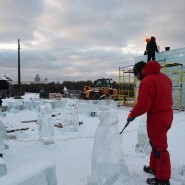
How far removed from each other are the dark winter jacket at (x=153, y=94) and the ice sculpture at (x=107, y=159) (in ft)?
1.13

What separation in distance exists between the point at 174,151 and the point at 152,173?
1221mm

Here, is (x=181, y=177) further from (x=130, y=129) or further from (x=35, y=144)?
(x=130, y=129)

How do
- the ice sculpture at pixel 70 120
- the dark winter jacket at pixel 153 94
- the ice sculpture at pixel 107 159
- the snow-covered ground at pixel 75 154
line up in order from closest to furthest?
the ice sculpture at pixel 107 159 < the dark winter jacket at pixel 153 94 < the snow-covered ground at pixel 75 154 < the ice sculpture at pixel 70 120

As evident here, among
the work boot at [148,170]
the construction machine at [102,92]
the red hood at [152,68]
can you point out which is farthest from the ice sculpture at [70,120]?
the construction machine at [102,92]

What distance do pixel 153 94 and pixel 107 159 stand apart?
86 centimetres

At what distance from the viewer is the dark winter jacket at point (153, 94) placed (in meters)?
2.79

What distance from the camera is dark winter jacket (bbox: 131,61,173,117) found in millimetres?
2793

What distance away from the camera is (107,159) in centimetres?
268

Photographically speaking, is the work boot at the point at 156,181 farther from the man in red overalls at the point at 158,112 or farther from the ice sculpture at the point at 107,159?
the ice sculpture at the point at 107,159

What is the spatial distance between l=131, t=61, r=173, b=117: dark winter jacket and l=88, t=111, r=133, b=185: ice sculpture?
344 mm

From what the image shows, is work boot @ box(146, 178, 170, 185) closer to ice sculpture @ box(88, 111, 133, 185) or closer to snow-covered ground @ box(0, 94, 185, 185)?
snow-covered ground @ box(0, 94, 185, 185)

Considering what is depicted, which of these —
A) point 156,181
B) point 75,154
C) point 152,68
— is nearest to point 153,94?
point 152,68

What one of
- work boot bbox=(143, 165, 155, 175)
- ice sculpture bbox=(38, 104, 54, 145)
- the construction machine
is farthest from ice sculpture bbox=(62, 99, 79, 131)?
the construction machine

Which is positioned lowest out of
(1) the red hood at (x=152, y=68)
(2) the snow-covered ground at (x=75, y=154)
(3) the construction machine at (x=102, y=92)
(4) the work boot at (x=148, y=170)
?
(2) the snow-covered ground at (x=75, y=154)
